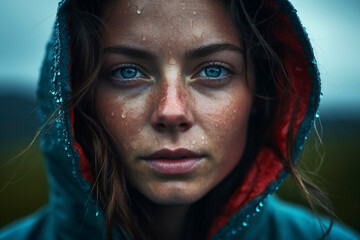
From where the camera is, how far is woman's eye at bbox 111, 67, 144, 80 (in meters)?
1.28

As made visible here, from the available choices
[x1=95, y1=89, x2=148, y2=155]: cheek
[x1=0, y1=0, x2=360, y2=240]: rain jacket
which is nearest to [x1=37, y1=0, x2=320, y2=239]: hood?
[x1=0, y1=0, x2=360, y2=240]: rain jacket

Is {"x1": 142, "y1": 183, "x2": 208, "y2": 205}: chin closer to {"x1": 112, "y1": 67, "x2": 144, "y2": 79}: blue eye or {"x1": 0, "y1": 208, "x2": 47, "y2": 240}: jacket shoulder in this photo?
{"x1": 112, "y1": 67, "x2": 144, "y2": 79}: blue eye

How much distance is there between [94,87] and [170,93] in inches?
13.5

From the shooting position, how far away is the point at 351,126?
1435cm

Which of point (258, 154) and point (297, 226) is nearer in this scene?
point (258, 154)

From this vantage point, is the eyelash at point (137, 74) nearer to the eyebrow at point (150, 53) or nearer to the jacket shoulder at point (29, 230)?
the eyebrow at point (150, 53)

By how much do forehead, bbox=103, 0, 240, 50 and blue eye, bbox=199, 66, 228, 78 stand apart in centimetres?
12

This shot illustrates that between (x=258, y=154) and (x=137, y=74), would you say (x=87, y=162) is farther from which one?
(x=258, y=154)

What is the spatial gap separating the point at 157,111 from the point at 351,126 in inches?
610

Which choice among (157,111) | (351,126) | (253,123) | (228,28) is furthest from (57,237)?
(351,126)

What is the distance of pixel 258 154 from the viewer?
5.46 feet

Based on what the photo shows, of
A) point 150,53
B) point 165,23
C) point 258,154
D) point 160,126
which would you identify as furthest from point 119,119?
point 258,154

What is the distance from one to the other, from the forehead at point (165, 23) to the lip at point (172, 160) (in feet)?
1.38

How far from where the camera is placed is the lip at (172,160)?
3.95 ft
